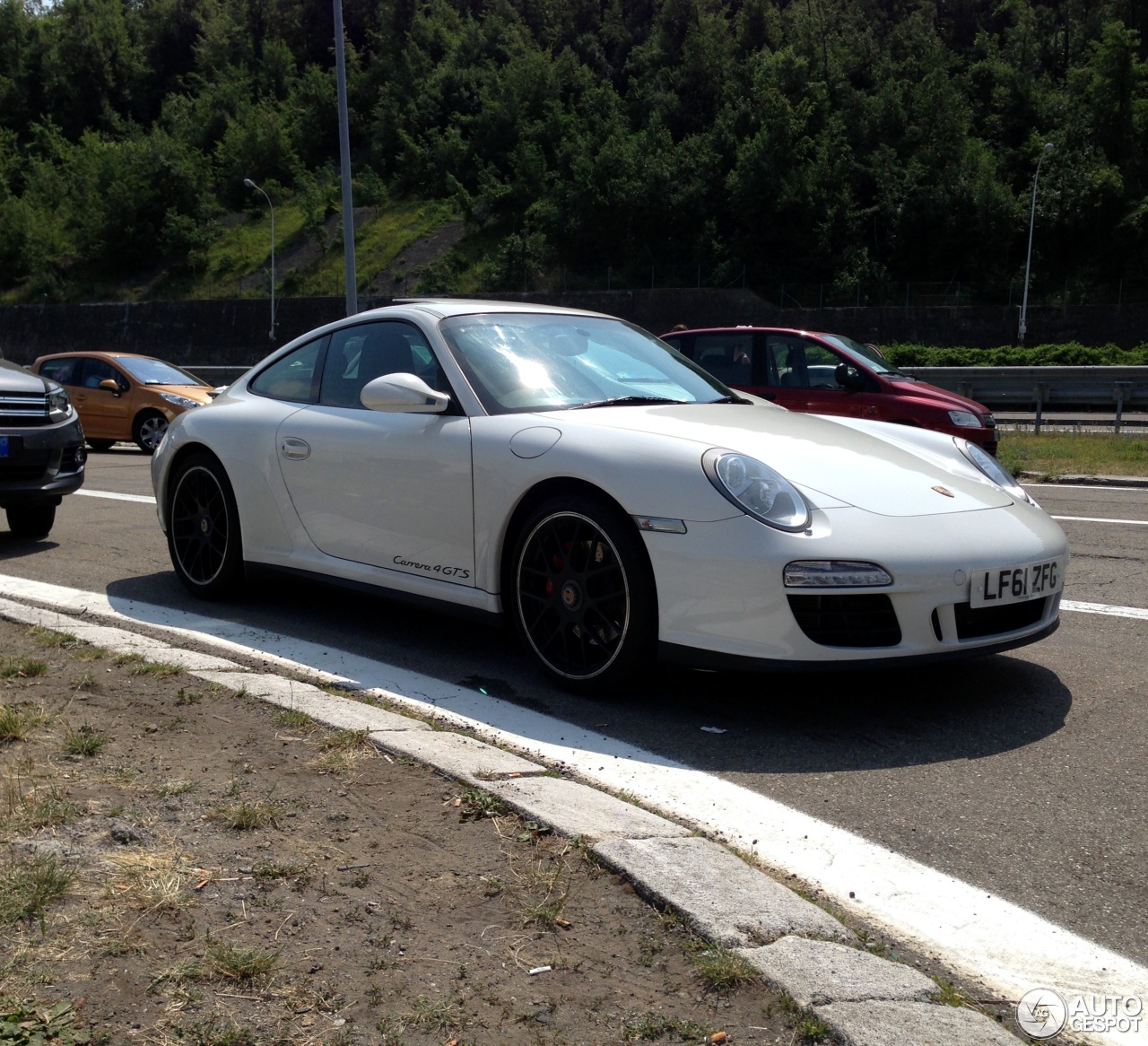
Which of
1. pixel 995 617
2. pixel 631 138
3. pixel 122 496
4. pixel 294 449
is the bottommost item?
pixel 122 496

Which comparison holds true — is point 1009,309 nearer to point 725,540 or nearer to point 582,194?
point 582,194

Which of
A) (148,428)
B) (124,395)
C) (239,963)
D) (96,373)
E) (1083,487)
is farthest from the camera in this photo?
(96,373)

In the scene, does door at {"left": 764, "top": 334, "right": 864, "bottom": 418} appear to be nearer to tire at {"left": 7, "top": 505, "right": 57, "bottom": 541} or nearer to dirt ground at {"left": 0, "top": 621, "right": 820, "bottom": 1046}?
tire at {"left": 7, "top": 505, "right": 57, "bottom": 541}

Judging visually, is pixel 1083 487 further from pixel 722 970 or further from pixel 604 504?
pixel 722 970

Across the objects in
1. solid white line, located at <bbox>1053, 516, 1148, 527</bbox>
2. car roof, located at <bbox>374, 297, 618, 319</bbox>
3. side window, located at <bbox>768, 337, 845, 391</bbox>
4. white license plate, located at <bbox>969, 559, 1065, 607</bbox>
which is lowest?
solid white line, located at <bbox>1053, 516, 1148, 527</bbox>

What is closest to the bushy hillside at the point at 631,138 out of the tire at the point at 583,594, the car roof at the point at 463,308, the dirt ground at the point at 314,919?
the car roof at the point at 463,308

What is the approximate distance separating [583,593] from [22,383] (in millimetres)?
5509

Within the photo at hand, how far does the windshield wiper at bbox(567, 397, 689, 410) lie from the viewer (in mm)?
4846

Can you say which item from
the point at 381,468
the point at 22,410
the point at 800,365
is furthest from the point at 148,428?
the point at 381,468

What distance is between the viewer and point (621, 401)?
4.93 meters

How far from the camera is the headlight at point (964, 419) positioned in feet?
39.2

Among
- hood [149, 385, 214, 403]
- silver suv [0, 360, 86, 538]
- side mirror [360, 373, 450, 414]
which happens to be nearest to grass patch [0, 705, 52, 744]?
side mirror [360, 373, 450, 414]

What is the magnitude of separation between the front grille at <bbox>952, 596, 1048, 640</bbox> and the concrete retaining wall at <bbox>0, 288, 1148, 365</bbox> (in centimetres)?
4475

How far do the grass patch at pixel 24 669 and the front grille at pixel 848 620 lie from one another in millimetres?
2718
